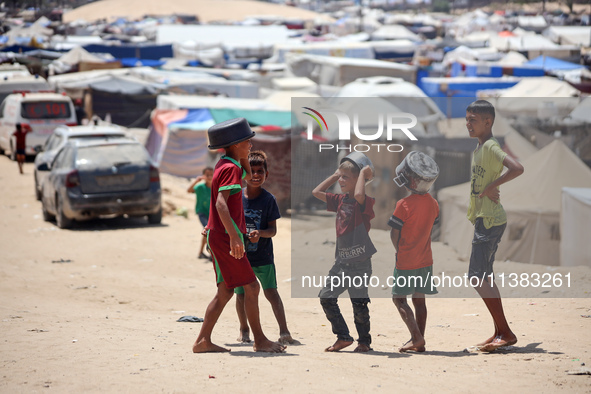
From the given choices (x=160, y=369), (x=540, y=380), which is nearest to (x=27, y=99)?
(x=160, y=369)

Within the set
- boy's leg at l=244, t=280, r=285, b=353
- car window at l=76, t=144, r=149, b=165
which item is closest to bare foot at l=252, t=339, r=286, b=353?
boy's leg at l=244, t=280, r=285, b=353

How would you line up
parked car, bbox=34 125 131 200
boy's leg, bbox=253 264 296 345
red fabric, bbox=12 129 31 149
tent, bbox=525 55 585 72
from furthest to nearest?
1. tent, bbox=525 55 585 72
2. red fabric, bbox=12 129 31 149
3. parked car, bbox=34 125 131 200
4. boy's leg, bbox=253 264 296 345

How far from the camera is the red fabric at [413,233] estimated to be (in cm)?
522

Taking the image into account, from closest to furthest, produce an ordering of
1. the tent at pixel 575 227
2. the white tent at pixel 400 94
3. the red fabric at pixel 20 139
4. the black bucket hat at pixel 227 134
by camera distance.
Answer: the black bucket hat at pixel 227 134 < the tent at pixel 575 227 < the red fabric at pixel 20 139 < the white tent at pixel 400 94

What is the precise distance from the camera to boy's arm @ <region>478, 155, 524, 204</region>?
5.07 metres

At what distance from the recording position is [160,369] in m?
4.50

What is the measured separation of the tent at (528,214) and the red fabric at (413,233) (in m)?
4.63

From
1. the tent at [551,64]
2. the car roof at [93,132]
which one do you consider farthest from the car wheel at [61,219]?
the tent at [551,64]

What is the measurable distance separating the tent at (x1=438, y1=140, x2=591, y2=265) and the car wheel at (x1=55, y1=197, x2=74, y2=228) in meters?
6.02

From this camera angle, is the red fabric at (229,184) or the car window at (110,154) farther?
the car window at (110,154)

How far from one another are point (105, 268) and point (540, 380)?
21.2 ft

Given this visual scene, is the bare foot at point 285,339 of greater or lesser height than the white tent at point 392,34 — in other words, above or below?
below

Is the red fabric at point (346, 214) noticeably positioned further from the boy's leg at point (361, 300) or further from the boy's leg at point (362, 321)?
the boy's leg at point (362, 321)

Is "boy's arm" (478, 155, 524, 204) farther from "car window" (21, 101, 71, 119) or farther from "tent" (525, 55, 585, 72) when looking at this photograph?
"tent" (525, 55, 585, 72)
